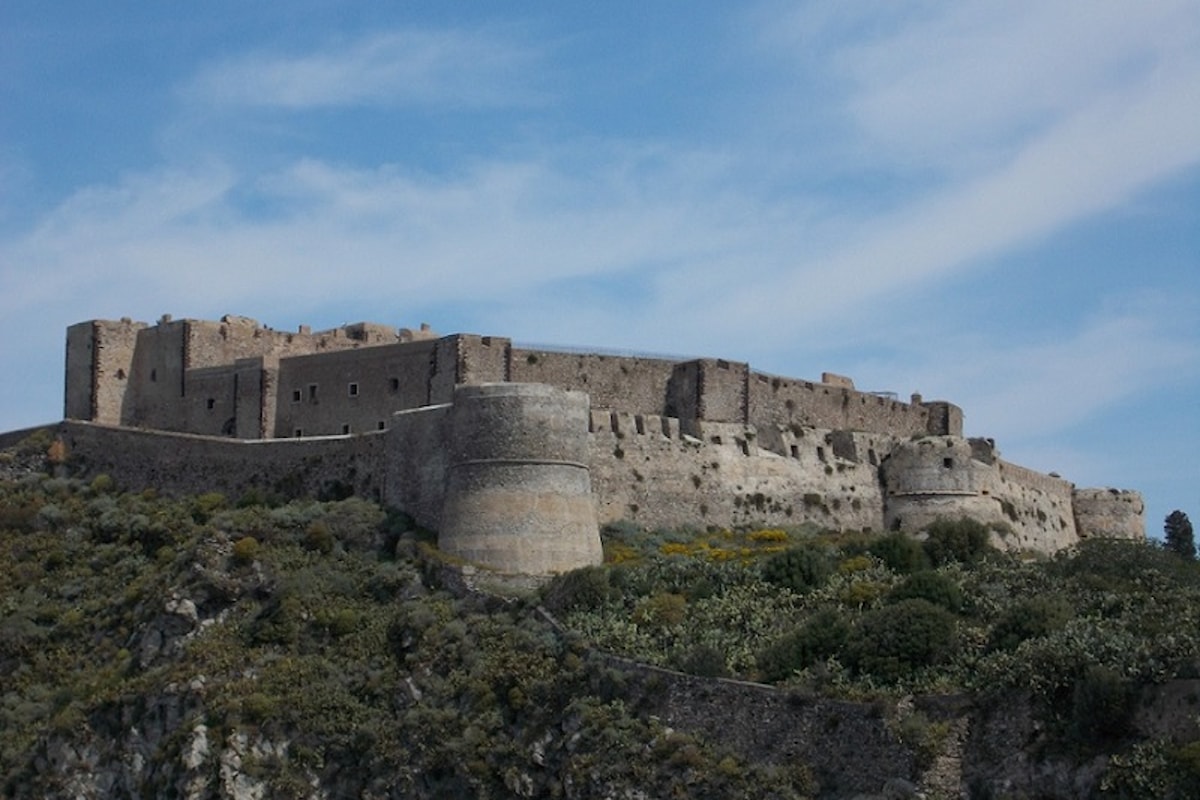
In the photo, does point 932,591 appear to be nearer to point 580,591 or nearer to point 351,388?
point 580,591

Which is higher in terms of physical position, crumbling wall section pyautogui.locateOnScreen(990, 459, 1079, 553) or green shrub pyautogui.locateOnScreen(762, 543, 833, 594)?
crumbling wall section pyautogui.locateOnScreen(990, 459, 1079, 553)

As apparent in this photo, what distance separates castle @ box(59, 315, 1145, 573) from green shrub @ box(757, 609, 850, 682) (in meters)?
8.55

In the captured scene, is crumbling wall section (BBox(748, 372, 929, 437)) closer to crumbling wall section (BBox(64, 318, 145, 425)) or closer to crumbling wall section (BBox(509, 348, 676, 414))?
crumbling wall section (BBox(509, 348, 676, 414))

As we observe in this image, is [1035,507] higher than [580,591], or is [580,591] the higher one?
[1035,507]

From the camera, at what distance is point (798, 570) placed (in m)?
55.2

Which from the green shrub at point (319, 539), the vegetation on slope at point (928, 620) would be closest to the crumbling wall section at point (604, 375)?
the vegetation on slope at point (928, 620)

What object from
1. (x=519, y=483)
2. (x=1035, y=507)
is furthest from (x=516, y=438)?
(x=1035, y=507)

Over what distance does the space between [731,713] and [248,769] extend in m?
10.8

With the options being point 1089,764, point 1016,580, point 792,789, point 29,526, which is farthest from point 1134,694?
point 29,526

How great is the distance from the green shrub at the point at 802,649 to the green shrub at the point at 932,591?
2.15 metres

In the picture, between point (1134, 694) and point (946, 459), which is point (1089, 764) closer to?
point (1134, 694)

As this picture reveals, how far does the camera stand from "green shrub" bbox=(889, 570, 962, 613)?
5081cm

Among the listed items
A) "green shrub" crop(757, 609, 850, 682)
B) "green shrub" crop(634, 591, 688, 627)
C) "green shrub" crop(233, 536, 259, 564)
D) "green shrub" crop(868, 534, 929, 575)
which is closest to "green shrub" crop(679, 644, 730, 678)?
"green shrub" crop(757, 609, 850, 682)

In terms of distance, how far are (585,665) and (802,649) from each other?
4708 millimetres
